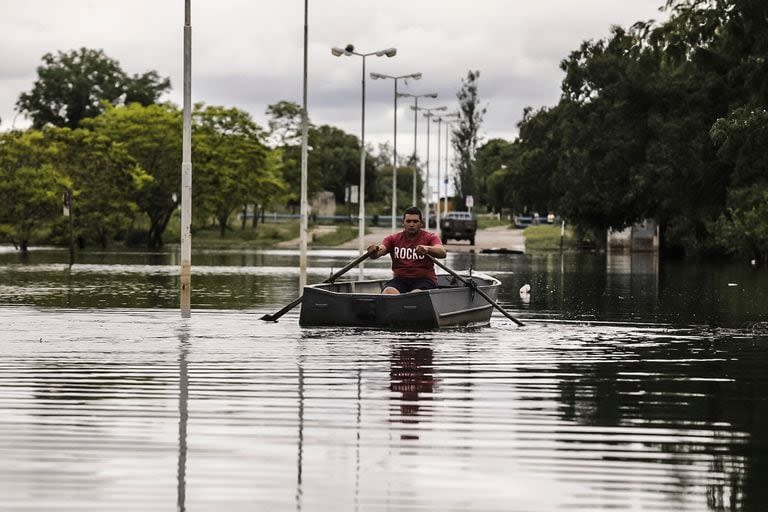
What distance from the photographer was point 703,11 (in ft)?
134

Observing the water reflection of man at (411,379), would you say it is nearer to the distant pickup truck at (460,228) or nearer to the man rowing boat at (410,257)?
the man rowing boat at (410,257)

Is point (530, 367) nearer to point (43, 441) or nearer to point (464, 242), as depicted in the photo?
point (43, 441)

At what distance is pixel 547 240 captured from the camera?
106 meters

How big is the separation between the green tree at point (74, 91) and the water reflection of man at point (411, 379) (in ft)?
421

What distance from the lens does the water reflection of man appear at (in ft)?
45.6

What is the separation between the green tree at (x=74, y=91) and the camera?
14650 cm

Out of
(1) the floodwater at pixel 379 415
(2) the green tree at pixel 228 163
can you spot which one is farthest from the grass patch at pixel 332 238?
(1) the floodwater at pixel 379 415

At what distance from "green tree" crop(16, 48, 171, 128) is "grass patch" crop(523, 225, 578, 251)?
151 feet

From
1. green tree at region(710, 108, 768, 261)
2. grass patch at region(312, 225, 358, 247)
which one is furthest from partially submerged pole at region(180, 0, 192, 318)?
grass patch at region(312, 225, 358, 247)

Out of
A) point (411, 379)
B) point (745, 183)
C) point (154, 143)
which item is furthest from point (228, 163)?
point (411, 379)

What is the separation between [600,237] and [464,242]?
18.4m

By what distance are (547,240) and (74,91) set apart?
2301 inches

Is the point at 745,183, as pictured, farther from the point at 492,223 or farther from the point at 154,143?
the point at 492,223

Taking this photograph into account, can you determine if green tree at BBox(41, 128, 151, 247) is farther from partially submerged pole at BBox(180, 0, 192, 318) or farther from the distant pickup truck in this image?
partially submerged pole at BBox(180, 0, 192, 318)
